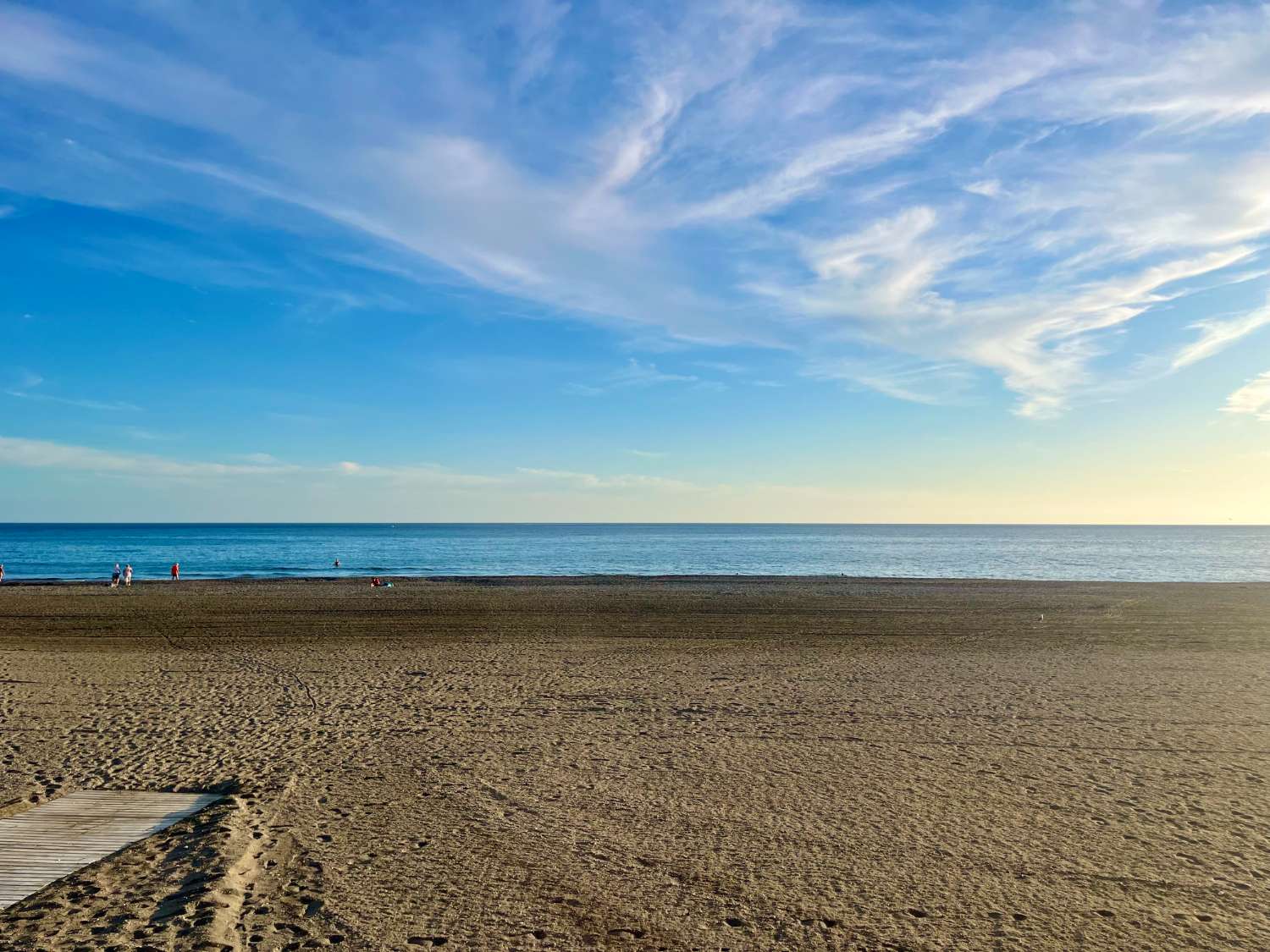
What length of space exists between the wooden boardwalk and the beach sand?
0.24 m

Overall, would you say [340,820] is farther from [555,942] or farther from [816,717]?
[816,717]

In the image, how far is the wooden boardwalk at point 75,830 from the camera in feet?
20.0

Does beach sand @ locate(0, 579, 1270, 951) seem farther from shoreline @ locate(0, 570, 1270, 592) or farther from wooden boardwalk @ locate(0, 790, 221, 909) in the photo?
shoreline @ locate(0, 570, 1270, 592)

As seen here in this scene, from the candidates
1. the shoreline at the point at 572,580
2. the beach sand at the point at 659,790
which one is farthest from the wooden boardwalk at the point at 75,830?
the shoreline at the point at 572,580

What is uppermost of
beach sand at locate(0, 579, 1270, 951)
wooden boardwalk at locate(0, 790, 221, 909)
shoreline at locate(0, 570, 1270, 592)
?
wooden boardwalk at locate(0, 790, 221, 909)

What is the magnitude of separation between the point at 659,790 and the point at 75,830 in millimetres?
5017

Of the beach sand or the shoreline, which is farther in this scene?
the shoreline

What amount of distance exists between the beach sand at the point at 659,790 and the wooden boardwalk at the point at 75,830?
0.24 metres

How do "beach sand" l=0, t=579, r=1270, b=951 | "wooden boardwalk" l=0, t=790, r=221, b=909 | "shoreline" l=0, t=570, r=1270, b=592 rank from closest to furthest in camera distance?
"beach sand" l=0, t=579, r=1270, b=951 → "wooden boardwalk" l=0, t=790, r=221, b=909 → "shoreline" l=0, t=570, r=1270, b=592

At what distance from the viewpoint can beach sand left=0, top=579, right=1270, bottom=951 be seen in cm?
554

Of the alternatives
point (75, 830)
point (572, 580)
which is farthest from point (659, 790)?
point (572, 580)

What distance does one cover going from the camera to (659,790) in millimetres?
8219

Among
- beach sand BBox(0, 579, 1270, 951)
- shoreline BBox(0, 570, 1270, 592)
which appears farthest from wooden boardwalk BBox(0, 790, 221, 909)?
shoreline BBox(0, 570, 1270, 592)

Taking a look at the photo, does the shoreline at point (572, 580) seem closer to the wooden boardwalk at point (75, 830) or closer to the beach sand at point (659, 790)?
the beach sand at point (659, 790)
